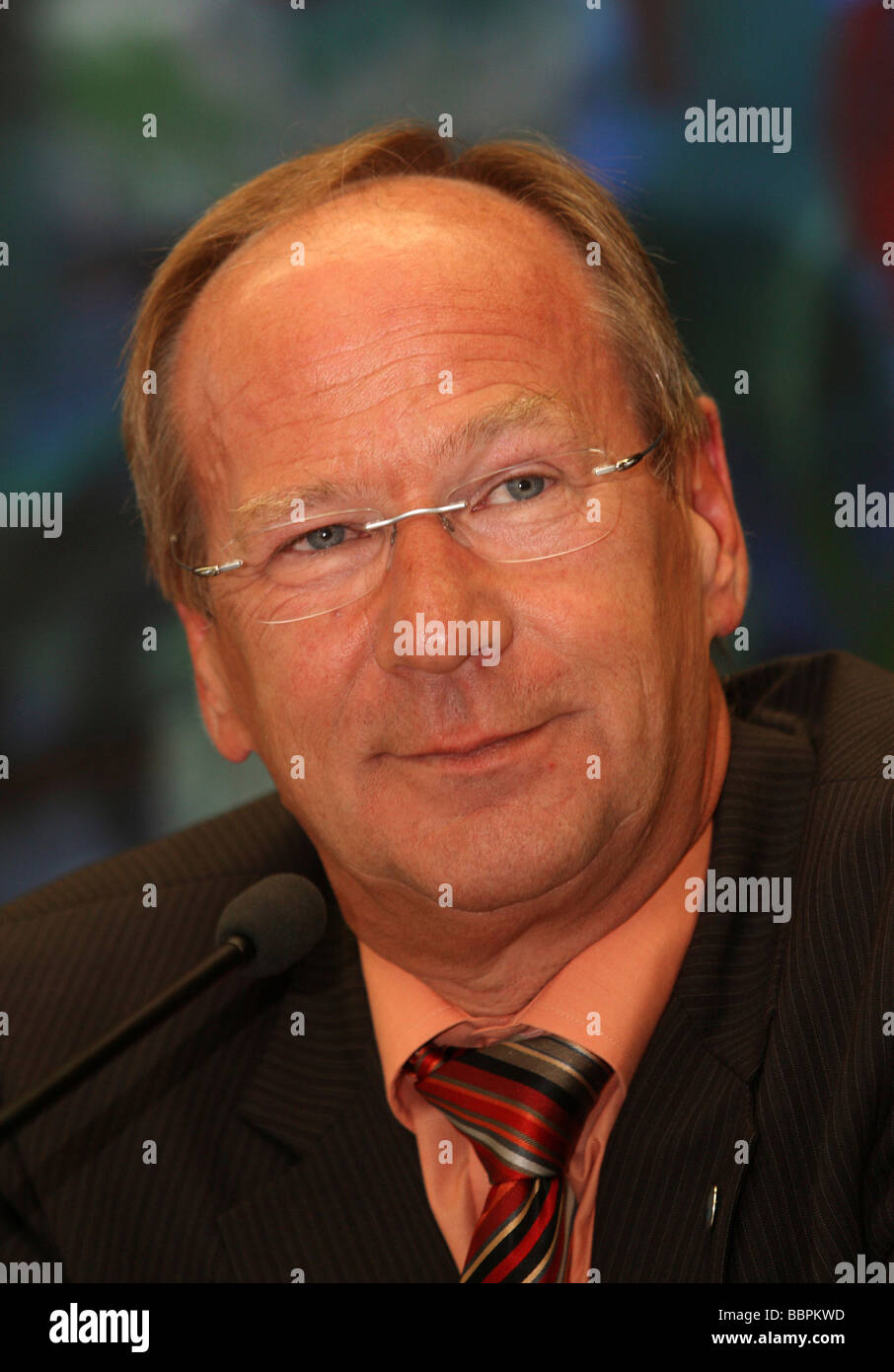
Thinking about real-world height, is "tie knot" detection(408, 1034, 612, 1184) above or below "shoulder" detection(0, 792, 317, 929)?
below

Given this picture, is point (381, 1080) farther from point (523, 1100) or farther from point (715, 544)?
point (715, 544)

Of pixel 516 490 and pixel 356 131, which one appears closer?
pixel 516 490

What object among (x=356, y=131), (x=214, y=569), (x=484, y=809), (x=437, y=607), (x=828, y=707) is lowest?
(x=484, y=809)

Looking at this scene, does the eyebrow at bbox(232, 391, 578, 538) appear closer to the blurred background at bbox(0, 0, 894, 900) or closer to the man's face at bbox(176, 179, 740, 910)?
the man's face at bbox(176, 179, 740, 910)

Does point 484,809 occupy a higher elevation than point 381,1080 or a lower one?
higher

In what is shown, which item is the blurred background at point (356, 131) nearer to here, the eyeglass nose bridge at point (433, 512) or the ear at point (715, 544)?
the ear at point (715, 544)

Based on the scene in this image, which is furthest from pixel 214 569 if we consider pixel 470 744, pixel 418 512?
pixel 470 744

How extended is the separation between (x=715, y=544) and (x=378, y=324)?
2.22ft

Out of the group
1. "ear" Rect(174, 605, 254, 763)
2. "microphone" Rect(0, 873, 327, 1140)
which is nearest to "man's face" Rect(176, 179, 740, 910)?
"microphone" Rect(0, 873, 327, 1140)

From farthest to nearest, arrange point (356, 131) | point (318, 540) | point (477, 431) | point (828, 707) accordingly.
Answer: point (356, 131) < point (828, 707) < point (318, 540) < point (477, 431)

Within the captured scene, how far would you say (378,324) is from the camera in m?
2.11

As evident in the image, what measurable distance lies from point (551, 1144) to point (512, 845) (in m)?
0.41

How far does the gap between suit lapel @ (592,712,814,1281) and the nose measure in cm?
54

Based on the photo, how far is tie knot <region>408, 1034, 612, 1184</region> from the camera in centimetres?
198
